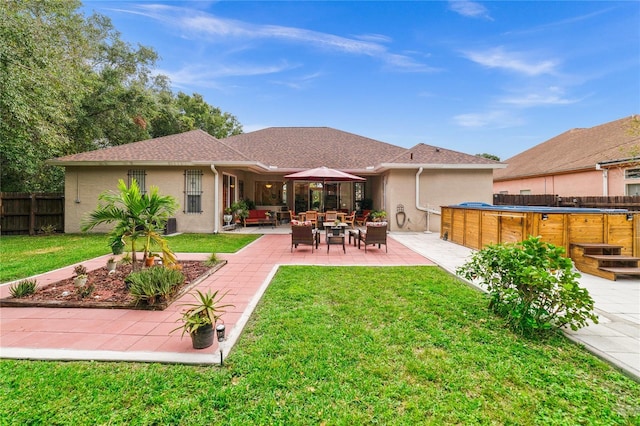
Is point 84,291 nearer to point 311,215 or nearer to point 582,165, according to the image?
point 311,215

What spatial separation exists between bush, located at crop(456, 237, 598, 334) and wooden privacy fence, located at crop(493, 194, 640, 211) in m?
10.9

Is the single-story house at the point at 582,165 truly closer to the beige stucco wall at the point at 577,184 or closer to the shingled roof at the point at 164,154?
the beige stucco wall at the point at 577,184

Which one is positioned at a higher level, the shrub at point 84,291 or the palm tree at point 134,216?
the palm tree at point 134,216

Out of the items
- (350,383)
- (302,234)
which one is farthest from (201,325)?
(302,234)

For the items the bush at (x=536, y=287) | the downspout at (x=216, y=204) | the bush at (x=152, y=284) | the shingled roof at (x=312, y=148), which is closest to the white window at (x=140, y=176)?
the downspout at (x=216, y=204)

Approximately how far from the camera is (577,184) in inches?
534

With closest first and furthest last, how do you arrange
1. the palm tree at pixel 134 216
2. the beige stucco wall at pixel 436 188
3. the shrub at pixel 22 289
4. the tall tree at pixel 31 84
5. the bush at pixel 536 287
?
1. the bush at pixel 536 287
2. the shrub at pixel 22 289
3. the palm tree at pixel 134 216
4. the tall tree at pixel 31 84
5. the beige stucco wall at pixel 436 188

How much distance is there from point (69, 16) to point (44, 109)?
7515 millimetres

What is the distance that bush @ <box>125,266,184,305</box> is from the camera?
391 centimetres

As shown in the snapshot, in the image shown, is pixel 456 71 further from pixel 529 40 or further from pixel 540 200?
pixel 540 200

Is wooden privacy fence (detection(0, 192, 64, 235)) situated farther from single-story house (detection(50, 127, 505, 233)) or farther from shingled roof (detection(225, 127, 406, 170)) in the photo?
shingled roof (detection(225, 127, 406, 170))

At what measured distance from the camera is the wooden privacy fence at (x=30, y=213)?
11.3m

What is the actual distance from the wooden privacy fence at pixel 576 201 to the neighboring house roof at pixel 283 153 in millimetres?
3351

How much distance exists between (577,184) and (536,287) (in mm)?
15138
